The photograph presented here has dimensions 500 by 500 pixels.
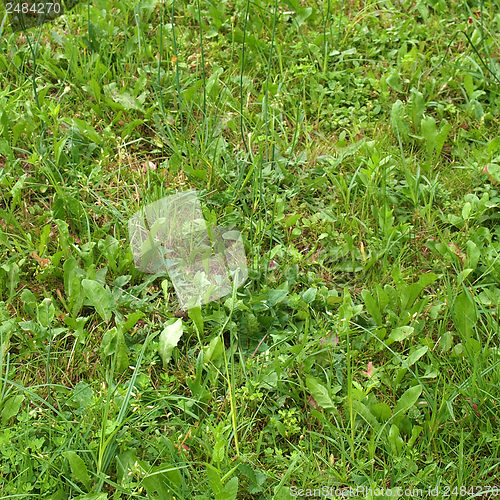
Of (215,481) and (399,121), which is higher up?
(399,121)

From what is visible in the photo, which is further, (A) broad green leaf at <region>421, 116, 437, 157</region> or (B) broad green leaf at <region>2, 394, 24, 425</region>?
(A) broad green leaf at <region>421, 116, 437, 157</region>

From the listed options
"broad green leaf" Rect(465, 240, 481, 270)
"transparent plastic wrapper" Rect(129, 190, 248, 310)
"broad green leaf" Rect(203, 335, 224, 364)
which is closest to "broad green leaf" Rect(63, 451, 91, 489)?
"broad green leaf" Rect(203, 335, 224, 364)

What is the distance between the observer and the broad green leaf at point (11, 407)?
1.79 metres

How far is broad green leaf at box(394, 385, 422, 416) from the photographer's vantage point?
180 cm

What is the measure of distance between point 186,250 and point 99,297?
1.19ft

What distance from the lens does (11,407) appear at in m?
1.80

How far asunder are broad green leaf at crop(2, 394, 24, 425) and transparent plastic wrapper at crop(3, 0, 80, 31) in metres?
1.96

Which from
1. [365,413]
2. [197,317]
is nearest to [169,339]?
[197,317]

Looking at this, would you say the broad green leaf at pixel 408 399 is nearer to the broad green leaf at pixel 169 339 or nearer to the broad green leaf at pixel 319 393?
the broad green leaf at pixel 319 393

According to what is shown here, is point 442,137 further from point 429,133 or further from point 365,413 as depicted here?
→ point 365,413

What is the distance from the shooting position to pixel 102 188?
2443 mm

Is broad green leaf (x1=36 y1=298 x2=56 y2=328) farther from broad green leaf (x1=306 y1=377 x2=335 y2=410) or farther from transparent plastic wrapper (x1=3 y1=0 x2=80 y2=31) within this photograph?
transparent plastic wrapper (x1=3 y1=0 x2=80 y2=31)

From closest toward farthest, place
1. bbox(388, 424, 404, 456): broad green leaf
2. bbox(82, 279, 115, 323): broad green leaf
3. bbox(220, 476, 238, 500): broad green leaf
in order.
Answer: bbox(220, 476, 238, 500): broad green leaf < bbox(388, 424, 404, 456): broad green leaf < bbox(82, 279, 115, 323): broad green leaf

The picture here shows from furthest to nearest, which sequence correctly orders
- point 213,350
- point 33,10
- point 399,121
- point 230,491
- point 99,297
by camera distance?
1. point 33,10
2. point 399,121
3. point 99,297
4. point 213,350
5. point 230,491
